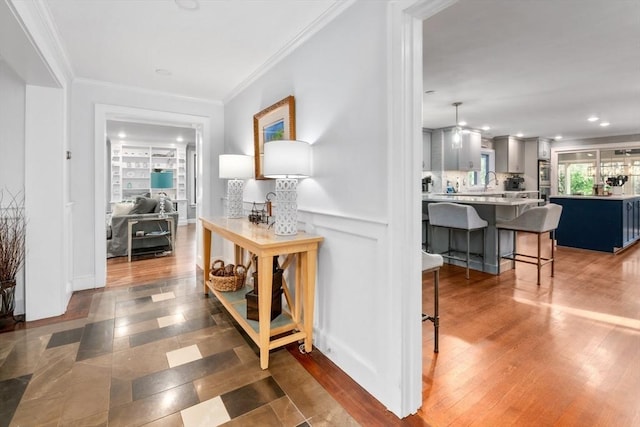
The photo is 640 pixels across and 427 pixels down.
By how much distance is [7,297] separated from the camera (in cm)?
266

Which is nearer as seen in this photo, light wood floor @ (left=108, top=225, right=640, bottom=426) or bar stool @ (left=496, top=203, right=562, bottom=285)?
Result: light wood floor @ (left=108, top=225, right=640, bottom=426)

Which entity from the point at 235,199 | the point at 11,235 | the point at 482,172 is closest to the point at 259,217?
the point at 235,199

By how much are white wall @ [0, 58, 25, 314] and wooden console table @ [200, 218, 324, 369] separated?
6.09ft

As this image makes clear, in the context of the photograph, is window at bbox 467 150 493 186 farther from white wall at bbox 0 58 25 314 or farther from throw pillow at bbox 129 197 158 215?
white wall at bbox 0 58 25 314

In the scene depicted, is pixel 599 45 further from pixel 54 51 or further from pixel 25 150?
pixel 25 150

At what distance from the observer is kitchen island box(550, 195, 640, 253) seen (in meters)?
5.09

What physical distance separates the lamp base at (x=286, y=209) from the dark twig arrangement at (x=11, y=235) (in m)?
2.24

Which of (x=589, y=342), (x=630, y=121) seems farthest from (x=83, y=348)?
(x=630, y=121)

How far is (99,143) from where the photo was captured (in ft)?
11.6

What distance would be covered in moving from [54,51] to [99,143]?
4.01 ft

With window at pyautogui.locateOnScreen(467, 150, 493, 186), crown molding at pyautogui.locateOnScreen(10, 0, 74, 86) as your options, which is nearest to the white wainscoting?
crown molding at pyautogui.locateOnScreen(10, 0, 74, 86)

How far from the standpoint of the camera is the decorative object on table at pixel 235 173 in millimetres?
3270

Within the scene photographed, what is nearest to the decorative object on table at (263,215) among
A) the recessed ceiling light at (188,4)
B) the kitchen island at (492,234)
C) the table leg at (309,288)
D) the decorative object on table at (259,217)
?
the decorative object on table at (259,217)

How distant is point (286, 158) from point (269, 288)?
85cm
